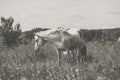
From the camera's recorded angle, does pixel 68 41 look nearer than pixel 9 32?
Yes

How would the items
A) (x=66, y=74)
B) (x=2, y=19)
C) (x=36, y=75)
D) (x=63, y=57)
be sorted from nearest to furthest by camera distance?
(x=66, y=74), (x=36, y=75), (x=63, y=57), (x=2, y=19)

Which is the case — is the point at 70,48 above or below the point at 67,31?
below

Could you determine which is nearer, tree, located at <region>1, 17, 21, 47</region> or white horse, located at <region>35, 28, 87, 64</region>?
white horse, located at <region>35, 28, 87, 64</region>

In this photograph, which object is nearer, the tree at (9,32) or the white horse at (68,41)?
the white horse at (68,41)

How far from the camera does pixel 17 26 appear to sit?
16531 mm

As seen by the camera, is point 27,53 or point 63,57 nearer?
point 63,57

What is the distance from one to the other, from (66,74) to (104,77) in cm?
117

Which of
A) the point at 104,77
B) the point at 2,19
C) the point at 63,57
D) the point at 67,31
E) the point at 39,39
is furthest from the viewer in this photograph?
the point at 2,19

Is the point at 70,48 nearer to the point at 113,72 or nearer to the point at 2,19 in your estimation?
the point at 113,72

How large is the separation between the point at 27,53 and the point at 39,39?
109 centimetres

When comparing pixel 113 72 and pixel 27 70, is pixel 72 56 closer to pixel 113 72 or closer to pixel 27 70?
pixel 27 70

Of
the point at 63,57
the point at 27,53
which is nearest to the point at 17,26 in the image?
the point at 27,53

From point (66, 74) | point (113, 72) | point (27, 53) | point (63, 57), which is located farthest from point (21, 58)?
point (113, 72)

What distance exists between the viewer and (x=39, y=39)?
11727 mm
